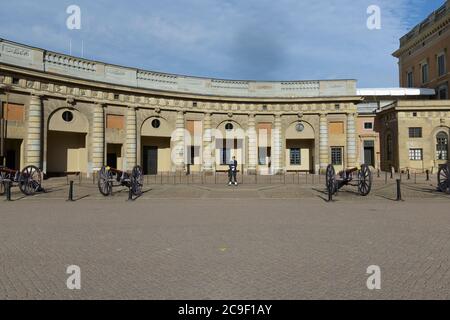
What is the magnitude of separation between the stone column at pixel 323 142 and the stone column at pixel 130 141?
17.2m

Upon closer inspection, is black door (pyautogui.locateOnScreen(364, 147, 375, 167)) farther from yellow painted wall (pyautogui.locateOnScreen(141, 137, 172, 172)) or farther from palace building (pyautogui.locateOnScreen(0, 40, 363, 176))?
yellow painted wall (pyautogui.locateOnScreen(141, 137, 172, 172))

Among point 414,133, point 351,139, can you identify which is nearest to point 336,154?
point 351,139

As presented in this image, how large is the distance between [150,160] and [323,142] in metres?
16.3

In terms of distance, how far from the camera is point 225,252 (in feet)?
19.4

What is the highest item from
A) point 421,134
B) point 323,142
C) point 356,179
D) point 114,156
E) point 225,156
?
point 421,134

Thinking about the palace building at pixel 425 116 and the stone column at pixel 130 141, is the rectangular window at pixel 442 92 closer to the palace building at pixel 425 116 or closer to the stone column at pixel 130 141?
the palace building at pixel 425 116

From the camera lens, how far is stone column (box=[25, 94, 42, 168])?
76.9ft

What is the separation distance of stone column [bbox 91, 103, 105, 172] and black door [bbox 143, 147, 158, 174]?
4394mm

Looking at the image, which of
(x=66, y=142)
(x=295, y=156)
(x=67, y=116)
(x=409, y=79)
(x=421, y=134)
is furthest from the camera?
(x=409, y=79)

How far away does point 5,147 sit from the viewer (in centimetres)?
2273

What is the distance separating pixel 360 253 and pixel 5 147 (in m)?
23.9

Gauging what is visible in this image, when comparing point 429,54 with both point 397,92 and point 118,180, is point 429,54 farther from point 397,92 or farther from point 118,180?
point 118,180

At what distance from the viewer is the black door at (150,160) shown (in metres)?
30.9
